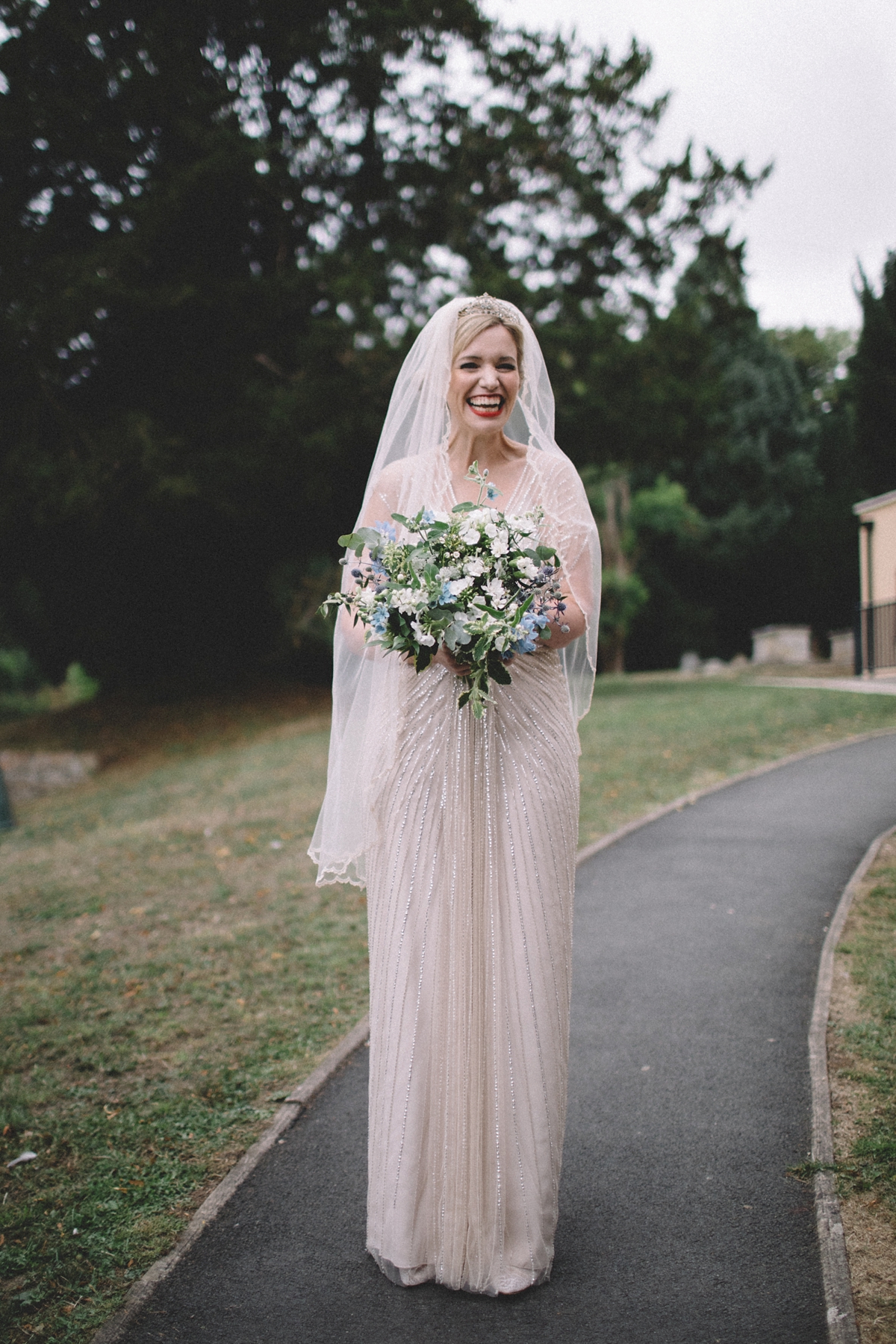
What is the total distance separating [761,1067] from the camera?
163 inches

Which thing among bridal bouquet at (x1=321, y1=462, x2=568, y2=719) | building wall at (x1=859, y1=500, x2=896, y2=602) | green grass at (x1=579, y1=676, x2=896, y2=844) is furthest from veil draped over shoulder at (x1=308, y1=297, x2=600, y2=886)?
building wall at (x1=859, y1=500, x2=896, y2=602)

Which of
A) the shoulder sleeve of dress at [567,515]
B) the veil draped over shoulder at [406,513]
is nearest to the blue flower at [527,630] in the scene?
the veil draped over shoulder at [406,513]

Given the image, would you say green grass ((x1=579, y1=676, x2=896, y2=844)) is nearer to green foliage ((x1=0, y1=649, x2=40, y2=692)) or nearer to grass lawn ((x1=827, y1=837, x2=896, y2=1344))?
grass lawn ((x1=827, y1=837, x2=896, y2=1344))

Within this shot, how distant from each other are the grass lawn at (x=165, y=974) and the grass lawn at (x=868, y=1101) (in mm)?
2153

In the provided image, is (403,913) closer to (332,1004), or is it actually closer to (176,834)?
(332,1004)

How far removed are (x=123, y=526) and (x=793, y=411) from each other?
103ft

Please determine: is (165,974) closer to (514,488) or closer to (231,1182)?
(231,1182)

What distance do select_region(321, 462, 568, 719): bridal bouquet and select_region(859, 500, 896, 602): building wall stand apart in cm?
1955

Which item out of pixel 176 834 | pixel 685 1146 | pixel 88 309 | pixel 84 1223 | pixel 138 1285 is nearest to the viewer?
pixel 138 1285

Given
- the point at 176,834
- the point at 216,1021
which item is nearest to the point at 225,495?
the point at 176,834

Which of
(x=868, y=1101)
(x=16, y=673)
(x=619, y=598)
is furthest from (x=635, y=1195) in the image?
(x=16, y=673)

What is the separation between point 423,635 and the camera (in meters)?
2.53

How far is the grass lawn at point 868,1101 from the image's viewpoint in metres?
2.72

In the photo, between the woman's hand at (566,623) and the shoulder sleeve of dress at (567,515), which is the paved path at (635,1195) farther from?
the shoulder sleeve of dress at (567,515)
